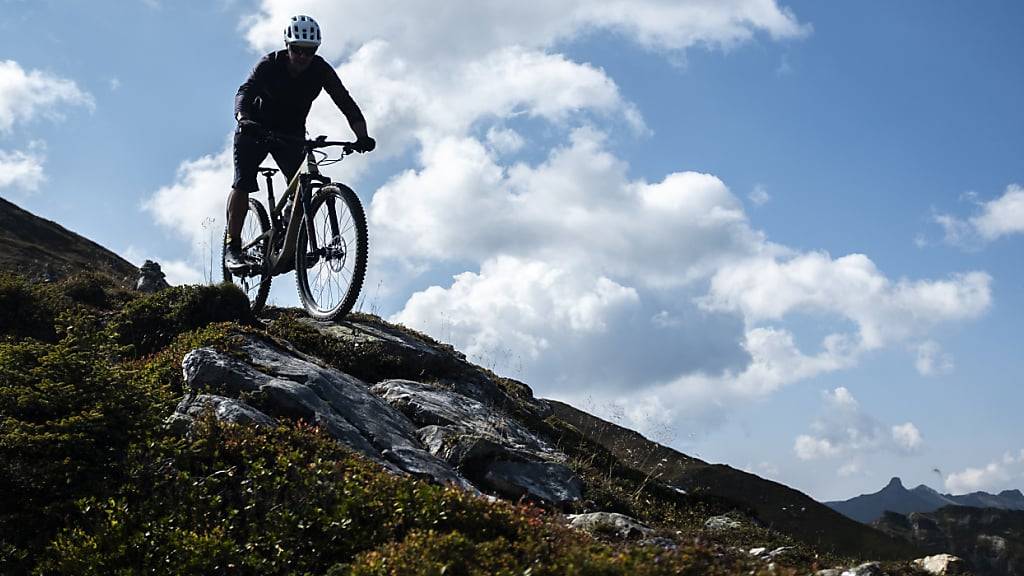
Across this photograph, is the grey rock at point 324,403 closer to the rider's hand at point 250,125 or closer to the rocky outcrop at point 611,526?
the rocky outcrop at point 611,526

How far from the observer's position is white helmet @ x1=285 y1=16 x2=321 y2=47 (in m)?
13.2

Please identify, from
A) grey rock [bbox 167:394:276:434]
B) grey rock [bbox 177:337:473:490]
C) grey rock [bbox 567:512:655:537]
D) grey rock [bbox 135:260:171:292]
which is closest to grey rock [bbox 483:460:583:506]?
grey rock [bbox 177:337:473:490]

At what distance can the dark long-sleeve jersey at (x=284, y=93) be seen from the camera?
13641 millimetres

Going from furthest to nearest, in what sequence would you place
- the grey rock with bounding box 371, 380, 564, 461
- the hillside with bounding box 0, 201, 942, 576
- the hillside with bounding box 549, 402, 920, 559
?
1. the hillside with bounding box 549, 402, 920, 559
2. the grey rock with bounding box 371, 380, 564, 461
3. the hillside with bounding box 0, 201, 942, 576

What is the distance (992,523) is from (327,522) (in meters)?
108

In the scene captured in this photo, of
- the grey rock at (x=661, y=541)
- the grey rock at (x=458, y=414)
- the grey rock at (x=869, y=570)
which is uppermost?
the grey rock at (x=458, y=414)

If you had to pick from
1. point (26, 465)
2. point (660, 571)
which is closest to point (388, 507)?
point (660, 571)

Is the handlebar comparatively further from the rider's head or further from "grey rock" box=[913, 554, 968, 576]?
"grey rock" box=[913, 554, 968, 576]

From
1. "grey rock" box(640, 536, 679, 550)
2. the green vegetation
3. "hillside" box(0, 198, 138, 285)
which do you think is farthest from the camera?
"hillside" box(0, 198, 138, 285)

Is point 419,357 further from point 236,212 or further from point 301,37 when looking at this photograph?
point 301,37

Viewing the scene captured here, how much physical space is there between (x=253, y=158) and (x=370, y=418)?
209 inches

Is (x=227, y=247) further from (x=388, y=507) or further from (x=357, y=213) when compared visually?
(x=388, y=507)

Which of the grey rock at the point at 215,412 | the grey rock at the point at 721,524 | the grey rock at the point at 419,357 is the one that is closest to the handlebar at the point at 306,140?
the grey rock at the point at 419,357

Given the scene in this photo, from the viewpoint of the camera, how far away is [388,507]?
22.9 feet
